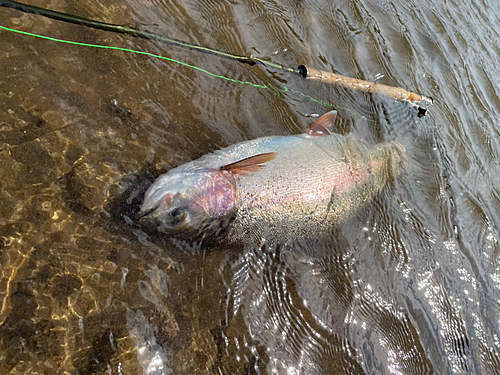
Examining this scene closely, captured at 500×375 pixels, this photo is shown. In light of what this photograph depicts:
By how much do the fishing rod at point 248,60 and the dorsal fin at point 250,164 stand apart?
1.64m

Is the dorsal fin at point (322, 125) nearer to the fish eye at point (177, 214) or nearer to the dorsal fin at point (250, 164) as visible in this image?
the dorsal fin at point (250, 164)

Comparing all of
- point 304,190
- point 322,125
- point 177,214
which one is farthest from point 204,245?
point 322,125

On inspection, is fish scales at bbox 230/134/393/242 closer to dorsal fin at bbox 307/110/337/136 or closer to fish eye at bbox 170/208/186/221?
dorsal fin at bbox 307/110/337/136

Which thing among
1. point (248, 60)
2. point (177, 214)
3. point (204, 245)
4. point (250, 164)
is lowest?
point (204, 245)

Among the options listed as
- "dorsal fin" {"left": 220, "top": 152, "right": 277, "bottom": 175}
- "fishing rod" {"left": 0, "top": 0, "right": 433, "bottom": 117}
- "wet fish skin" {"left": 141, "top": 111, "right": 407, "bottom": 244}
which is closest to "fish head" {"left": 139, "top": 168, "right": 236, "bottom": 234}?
"wet fish skin" {"left": 141, "top": 111, "right": 407, "bottom": 244}

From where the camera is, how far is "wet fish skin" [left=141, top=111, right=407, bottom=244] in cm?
339

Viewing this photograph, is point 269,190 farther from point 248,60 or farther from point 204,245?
point 248,60

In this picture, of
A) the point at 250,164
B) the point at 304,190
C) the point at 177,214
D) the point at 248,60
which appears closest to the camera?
the point at 177,214

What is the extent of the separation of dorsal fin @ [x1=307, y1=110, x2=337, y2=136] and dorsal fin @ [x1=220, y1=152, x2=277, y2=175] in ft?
3.29

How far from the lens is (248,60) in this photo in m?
4.55

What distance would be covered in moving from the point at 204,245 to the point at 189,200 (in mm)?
515

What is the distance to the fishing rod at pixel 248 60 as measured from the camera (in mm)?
3672

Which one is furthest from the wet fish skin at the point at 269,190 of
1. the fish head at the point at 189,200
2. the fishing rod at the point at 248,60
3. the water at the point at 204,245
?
the fishing rod at the point at 248,60

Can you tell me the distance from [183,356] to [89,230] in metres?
1.46
